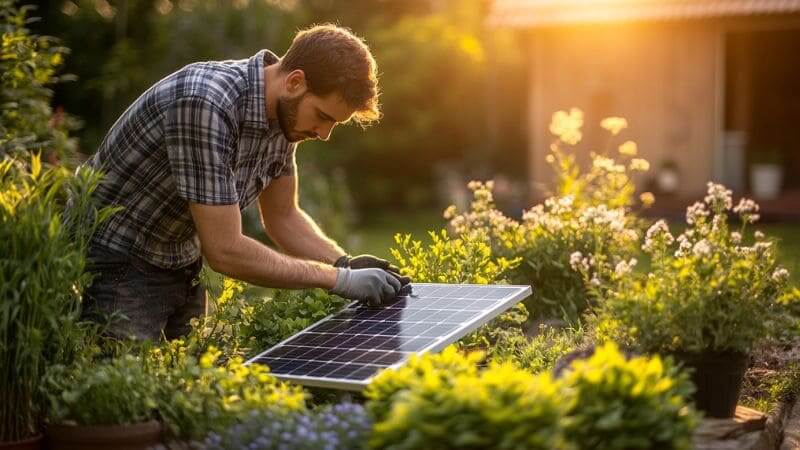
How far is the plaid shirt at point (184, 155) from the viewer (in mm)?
4469

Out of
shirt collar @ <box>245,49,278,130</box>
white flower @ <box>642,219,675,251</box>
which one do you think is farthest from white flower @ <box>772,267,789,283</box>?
shirt collar @ <box>245,49,278,130</box>

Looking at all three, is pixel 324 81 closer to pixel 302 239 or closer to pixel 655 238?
pixel 302 239

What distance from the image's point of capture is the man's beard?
4.77 meters

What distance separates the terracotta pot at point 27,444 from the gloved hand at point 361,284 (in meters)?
1.42

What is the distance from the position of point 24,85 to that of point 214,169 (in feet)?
9.48

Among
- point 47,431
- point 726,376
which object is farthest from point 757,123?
point 47,431

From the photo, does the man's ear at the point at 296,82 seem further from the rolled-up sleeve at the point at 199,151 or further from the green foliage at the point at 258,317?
the green foliage at the point at 258,317

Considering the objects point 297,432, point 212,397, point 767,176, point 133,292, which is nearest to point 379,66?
point 767,176

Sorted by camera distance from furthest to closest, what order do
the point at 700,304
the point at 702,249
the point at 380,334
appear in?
1. the point at 380,334
2. the point at 702,249
3. the point at 700,304

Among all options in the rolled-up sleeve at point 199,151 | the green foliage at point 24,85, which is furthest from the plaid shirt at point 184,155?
the green foliage at point 24,85

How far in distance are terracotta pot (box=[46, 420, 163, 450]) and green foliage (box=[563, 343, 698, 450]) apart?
4.55ft

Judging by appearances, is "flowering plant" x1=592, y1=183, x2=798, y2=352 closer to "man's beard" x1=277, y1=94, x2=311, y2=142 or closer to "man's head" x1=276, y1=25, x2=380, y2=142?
"man's head" x1=276, y1=25, x2=380, y2=142

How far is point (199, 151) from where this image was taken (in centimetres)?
446

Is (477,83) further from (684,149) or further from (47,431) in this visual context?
(47,431)
